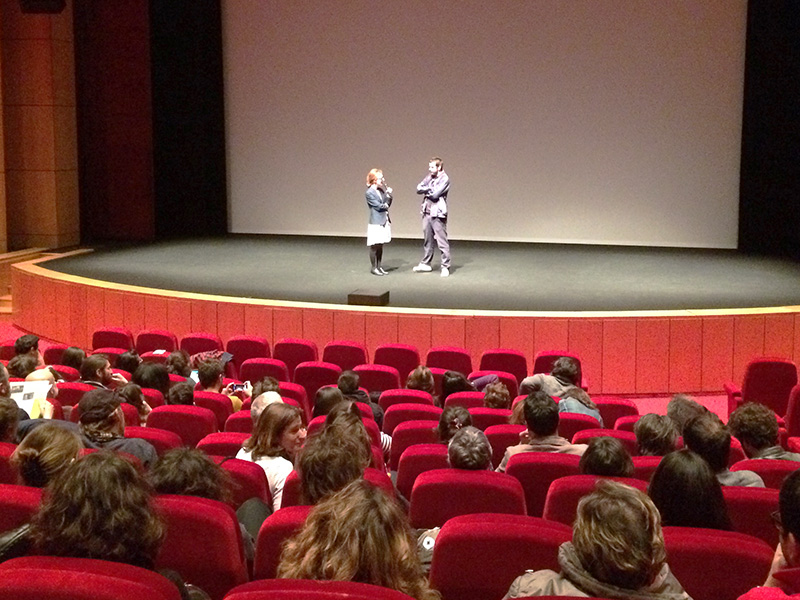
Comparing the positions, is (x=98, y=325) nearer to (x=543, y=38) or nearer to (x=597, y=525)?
(x=543, y=38)

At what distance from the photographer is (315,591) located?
1.89 m

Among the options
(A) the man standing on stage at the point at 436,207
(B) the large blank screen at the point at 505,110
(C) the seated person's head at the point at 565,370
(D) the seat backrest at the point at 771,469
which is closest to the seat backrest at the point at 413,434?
(D) the seat backrest at the point at 771,469

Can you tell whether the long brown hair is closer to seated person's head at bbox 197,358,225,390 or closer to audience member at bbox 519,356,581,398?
seated person's head at bbox 197,358,225,390

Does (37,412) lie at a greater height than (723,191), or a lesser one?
lesser

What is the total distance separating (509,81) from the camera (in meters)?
13.1

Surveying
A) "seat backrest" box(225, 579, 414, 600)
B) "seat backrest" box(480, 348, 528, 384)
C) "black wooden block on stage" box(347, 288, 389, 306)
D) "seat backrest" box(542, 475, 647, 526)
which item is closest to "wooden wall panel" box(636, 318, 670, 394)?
"seat backrest" box(480, 348, 528, 384)

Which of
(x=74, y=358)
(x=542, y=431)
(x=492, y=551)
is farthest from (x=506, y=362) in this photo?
(x=492, y=551)

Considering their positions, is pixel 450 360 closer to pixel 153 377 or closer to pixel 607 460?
pixel 153 377

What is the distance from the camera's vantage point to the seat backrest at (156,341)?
7.82 m

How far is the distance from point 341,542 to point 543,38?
11.6m

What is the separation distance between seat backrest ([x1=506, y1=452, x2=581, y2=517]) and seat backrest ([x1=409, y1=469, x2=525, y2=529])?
16.7 inches

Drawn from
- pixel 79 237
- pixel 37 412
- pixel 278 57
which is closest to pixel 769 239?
pixel 278 57

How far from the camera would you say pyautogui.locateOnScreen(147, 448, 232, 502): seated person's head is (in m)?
2.87

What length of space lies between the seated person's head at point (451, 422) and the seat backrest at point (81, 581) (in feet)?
7.48
